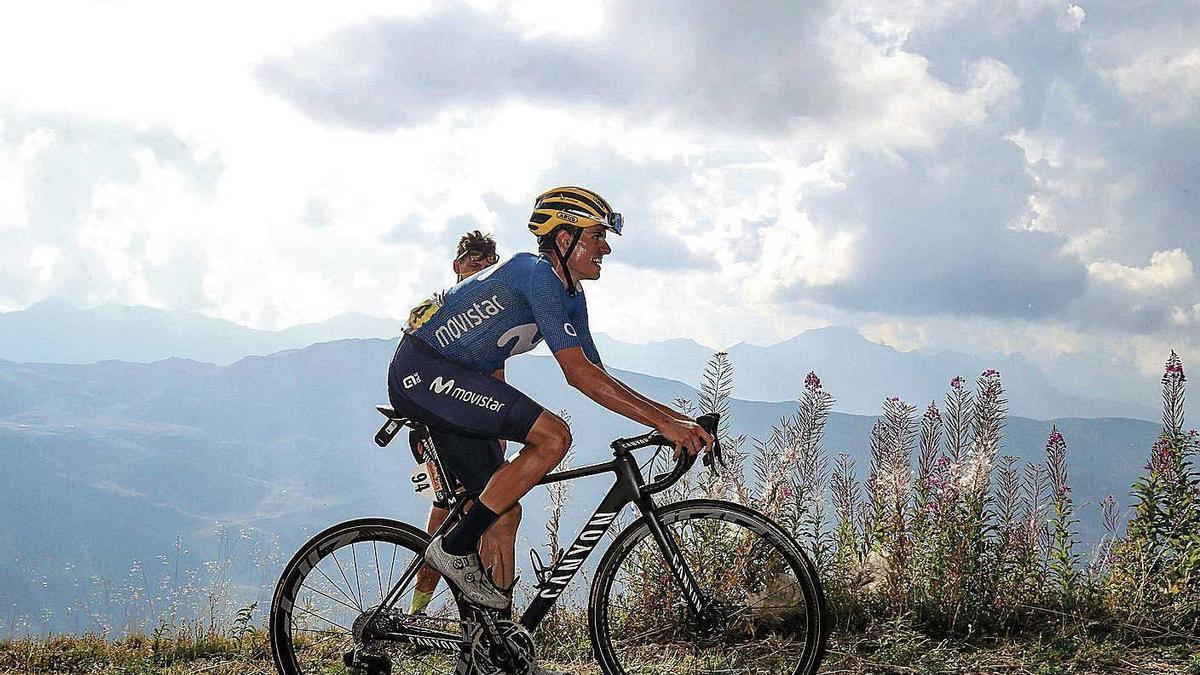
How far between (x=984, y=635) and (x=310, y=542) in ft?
12.6

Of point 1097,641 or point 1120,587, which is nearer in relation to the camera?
point 1097,641

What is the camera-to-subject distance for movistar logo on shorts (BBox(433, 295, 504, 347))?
4.51 m

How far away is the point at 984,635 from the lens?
5.86 metres

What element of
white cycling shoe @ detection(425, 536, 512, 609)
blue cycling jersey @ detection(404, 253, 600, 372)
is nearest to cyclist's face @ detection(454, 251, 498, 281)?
blue cycling jersey @ detection(404, 253, 600, 372)

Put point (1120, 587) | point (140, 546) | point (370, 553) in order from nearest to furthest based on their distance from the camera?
point (370, 553) → point (1120, 587) → point (140, 546)

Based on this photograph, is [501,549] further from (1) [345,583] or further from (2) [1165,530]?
(2) [1165,530]

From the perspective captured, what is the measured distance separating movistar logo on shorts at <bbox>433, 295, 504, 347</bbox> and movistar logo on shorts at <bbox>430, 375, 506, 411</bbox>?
0.19 metres

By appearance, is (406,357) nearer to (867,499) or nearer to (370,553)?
(370,553)

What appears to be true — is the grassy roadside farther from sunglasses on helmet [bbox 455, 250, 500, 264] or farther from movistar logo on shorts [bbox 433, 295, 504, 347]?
sunglasses on helmet [bbox 455, 250, 500, 264]

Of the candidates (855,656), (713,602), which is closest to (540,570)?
(713,602)

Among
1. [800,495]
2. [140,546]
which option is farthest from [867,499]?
[140,546]

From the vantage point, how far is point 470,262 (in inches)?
243

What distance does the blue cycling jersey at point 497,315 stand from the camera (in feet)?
14.4

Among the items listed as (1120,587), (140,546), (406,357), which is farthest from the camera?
(140,546)
